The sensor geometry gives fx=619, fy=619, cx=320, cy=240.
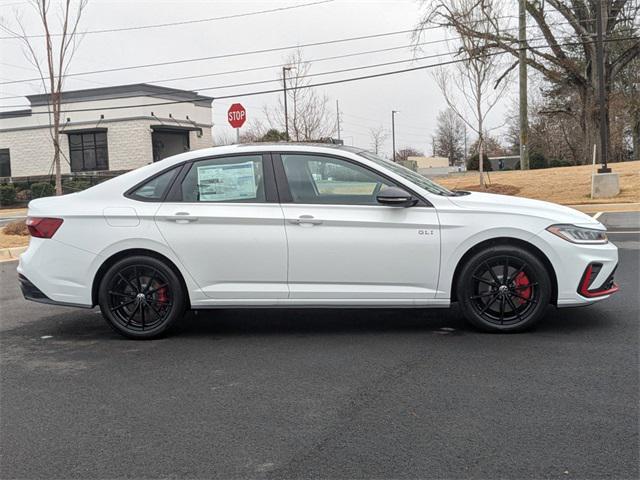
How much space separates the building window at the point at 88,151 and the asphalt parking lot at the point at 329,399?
3473 cm

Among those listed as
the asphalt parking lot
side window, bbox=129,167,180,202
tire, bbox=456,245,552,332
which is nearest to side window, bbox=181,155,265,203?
side window, bbox=129,167,180,202

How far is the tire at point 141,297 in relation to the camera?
5352mm

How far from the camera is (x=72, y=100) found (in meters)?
38.3

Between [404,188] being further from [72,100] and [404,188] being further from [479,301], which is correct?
[72,100]

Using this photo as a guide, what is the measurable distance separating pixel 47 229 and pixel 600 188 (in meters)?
15.6

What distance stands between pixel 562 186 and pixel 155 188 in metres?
16.7

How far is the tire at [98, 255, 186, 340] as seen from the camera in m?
5.35

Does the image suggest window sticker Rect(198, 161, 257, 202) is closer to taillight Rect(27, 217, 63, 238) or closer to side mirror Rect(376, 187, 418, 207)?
side mirror Rect(376, 187, 418, 207)

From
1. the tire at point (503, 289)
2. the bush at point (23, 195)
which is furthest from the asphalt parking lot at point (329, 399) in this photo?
the bush at point (23, 195)

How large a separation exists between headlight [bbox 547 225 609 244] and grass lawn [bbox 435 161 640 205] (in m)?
12.2

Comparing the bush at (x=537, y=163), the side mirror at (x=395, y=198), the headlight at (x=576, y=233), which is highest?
the bush at (x=537, y=163)

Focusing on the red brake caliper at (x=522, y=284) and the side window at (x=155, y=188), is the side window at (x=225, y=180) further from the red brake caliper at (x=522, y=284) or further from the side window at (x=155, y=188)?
the red brake caliper at (x=522, y=284)

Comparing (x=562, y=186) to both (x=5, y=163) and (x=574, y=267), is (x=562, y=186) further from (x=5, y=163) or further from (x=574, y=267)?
(x=5, y=163)

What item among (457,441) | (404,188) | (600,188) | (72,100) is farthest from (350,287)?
(72,100)
